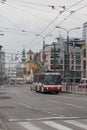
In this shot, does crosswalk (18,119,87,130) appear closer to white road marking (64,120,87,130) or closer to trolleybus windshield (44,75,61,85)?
white road marking (64,120,87,130)

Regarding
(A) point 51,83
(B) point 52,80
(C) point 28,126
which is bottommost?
(C) point 28,126

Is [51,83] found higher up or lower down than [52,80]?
lower down

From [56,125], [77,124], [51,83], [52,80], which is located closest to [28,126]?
[56,125]

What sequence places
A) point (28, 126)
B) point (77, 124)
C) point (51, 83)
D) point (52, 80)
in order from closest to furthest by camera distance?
1. point (28, 126)
2. point (77, 124)
3. point (52, 80)
4. point (51, 83)

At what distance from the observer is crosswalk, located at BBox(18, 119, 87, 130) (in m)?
17.1

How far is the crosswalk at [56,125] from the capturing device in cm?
1711

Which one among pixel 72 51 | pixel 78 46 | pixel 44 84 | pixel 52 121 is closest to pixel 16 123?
pixel 52 121

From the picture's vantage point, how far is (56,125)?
18.0 meters

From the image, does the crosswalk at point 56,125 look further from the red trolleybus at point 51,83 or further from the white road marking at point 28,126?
the red trolleybus at point 51,83

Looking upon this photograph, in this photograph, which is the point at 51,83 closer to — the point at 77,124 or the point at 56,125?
the point at 77,124

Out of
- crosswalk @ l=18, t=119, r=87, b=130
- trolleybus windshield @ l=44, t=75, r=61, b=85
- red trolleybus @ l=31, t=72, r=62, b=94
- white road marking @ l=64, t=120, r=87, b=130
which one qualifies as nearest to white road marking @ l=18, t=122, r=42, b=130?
crosswalk @ l=18, t=119, r=87, b=130

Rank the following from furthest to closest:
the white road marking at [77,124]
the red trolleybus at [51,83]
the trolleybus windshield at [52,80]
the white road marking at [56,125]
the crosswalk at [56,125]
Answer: the trolleybus windshield at [52,80] → the red trolleybus at [51,83] → the white road marking at [77,124] → the crosswalk at [56,125] → the white road marking at [56,125]

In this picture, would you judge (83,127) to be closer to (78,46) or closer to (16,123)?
(16,123)

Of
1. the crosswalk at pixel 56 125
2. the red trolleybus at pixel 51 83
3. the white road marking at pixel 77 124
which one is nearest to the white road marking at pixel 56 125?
the crosswalk at pixel 56 125
